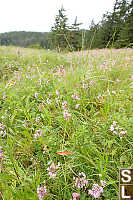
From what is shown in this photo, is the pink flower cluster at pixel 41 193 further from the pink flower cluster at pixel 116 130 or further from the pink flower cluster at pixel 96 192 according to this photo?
the pink flower cluster at pixel 116 130

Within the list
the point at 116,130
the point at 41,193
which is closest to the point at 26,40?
the point at 116,130

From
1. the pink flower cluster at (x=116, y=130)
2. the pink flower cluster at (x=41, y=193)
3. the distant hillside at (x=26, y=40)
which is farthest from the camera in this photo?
the distant hillside at (x=26, y=40)

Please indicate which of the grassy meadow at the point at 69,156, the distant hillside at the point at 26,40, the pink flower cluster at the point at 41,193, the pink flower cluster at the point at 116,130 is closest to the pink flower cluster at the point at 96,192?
the grassy meadow at the point at 69,156

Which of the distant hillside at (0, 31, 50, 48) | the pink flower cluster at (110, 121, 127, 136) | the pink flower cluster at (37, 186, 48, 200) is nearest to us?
the pink flower cluster at (37, 186, 48, 200)

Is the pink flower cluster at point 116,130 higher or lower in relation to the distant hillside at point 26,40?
lower

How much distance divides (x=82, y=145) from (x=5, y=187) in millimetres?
637

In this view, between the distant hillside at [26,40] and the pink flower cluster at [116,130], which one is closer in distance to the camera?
the pink flower cluster at [116,130]

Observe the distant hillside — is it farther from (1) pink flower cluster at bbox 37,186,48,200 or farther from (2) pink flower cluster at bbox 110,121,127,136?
(1) pink flower cluster at bbox 37,186,48,200

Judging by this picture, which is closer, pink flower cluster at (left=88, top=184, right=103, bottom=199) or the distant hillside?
pink flower cluster at (left=88, top=184, right=103, bottom=199)

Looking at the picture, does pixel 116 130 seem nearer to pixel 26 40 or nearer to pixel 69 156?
pixel 69 156

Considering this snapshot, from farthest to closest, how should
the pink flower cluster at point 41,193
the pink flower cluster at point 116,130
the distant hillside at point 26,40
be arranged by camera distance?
the distant hillside at point 26,40 < the pink flower cluster at point 116,130 < the pink flower cluster at point 41,193

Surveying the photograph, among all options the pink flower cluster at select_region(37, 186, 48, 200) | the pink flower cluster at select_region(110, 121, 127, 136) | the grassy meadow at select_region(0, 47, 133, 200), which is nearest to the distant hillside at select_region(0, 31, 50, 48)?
the grassy meadow at select_region(0, 47, 133, 200)

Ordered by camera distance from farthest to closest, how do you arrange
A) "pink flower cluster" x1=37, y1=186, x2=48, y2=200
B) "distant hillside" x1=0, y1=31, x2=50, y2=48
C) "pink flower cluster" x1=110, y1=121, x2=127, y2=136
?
"distant hillside" x1=0, y1=31, x2=50, y2=48, "pink flower cluster" x1=110, y1=121, x2=127, y2=136, "pink flower cluster" x1=37, y1=186, x2=48, y2=200

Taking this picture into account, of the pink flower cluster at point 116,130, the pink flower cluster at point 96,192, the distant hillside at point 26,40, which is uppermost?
the distant hillside at point 26,40
